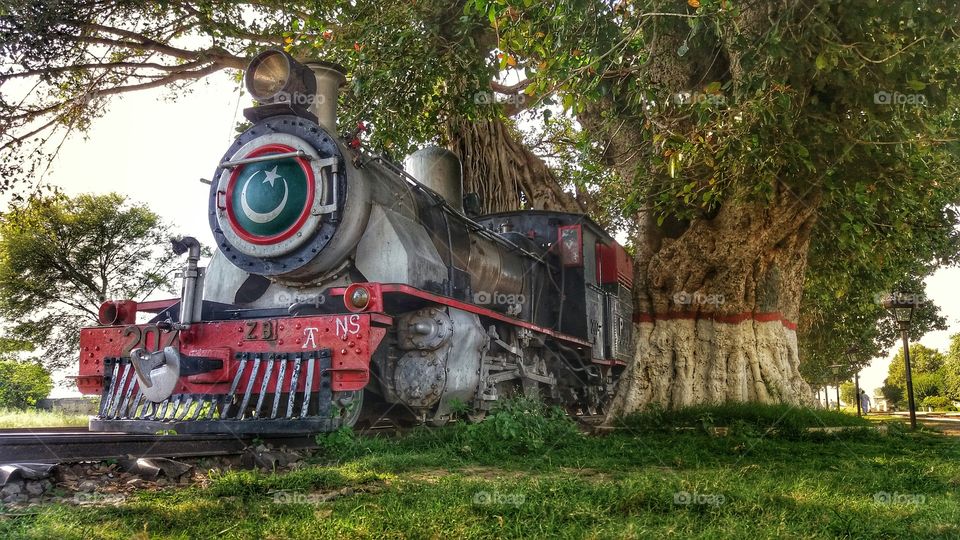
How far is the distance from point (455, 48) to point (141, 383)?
4801mm

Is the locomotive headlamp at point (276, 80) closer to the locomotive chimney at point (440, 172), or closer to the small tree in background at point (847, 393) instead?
the locomotive chimney at point (440, 172)

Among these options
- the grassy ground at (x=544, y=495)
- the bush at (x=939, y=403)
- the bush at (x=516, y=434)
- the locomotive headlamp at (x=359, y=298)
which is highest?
the locomotive headlamp at (x=359, y=298)

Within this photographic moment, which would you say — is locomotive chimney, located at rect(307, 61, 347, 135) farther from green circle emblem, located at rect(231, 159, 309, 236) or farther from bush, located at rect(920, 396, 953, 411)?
bush, located at rect(920, 396, 953, 411)

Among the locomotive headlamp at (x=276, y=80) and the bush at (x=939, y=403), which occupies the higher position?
the locomotive headlamp at (x=276, y=80)

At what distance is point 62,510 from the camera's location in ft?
9.61

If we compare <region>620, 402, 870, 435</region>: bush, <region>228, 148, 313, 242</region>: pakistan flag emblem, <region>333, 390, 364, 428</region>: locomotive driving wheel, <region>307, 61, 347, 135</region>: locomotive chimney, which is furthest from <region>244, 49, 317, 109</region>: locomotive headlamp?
<region>620, 402, 870, 435</region>: bush

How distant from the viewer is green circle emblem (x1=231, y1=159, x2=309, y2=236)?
6113mm

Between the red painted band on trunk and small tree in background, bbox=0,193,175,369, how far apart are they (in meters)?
17.4

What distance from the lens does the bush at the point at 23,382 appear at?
20.9 metres

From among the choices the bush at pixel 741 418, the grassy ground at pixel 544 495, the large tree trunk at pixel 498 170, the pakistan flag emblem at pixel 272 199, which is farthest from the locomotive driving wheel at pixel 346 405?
the large tree trunk at pixel 498 170

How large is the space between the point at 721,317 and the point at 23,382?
21.3 meters

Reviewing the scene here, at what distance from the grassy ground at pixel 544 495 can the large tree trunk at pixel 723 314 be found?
195 centimetres

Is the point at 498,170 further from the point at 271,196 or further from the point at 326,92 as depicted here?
the point at 271,196

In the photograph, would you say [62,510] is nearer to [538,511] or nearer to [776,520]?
[538,511]
